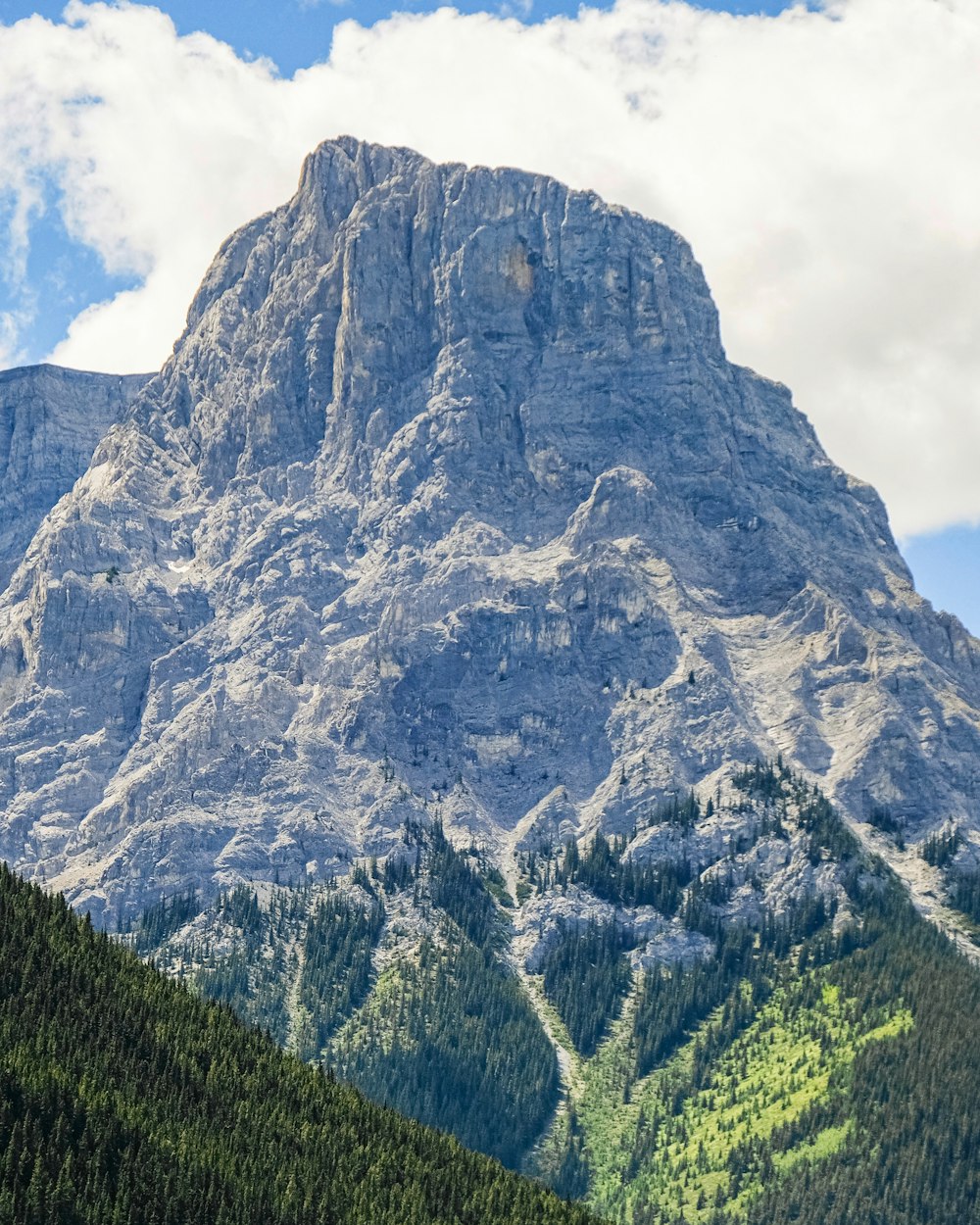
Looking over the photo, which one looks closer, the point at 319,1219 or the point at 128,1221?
the point at 128,1221

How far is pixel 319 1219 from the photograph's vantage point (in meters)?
199

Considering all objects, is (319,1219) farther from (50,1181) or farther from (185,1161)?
(50,1181)

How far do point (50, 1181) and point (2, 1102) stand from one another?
32.5 ft

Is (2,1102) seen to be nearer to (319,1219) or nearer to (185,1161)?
(185,1161)

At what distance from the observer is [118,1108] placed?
197750 mm

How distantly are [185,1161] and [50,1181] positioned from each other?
17.4m

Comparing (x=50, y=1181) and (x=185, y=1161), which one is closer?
(x=50, y=1181)

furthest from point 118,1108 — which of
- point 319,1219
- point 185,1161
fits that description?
point 319,1219

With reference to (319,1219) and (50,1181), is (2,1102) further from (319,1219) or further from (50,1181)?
(319,1219)

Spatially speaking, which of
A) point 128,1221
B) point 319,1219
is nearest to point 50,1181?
point 128,1221

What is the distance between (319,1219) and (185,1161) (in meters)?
13.3

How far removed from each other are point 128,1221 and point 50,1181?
7065 mm

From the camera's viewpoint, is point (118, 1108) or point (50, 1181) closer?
point (50, 1181)

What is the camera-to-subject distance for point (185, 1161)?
19550cm
